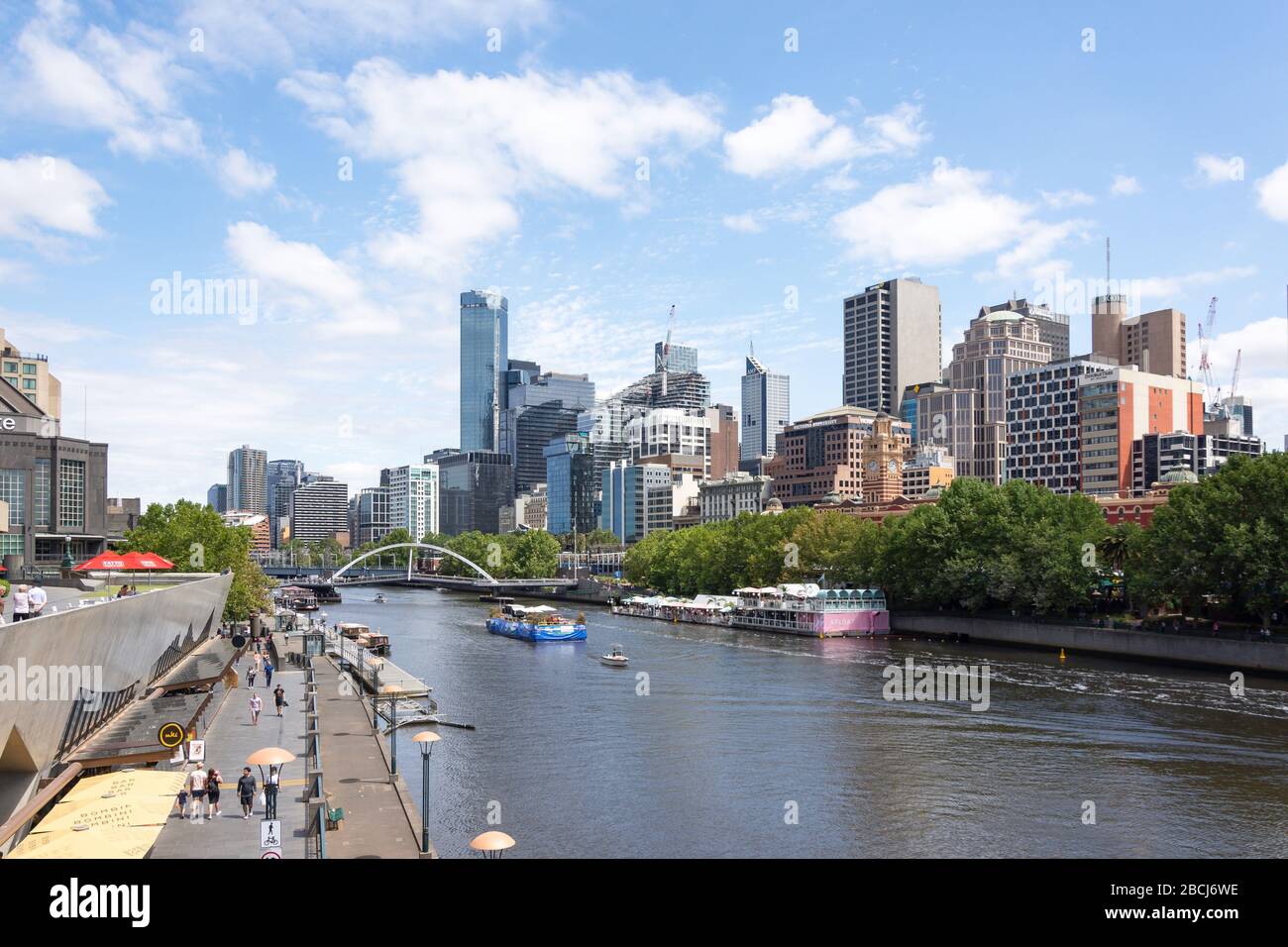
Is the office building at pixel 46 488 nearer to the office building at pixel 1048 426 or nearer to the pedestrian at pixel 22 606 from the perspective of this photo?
the pedestrian at pixel 22 606

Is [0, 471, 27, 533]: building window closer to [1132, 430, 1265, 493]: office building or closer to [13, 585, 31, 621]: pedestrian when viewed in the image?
[13, 585, 31, 621]: pedestrian

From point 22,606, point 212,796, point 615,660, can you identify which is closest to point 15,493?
point 615,660

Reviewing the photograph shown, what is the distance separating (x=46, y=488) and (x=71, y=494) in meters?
3.21

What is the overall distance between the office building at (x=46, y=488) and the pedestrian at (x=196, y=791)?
5713 cm

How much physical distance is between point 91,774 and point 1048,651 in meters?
65.2

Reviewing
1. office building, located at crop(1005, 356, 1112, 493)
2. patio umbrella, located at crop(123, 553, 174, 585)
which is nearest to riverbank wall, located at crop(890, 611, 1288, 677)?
patio umbrella, located at crop(123, 553, 174, 585)

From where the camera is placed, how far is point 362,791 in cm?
3002

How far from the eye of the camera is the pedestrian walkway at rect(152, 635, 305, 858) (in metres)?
22.6
